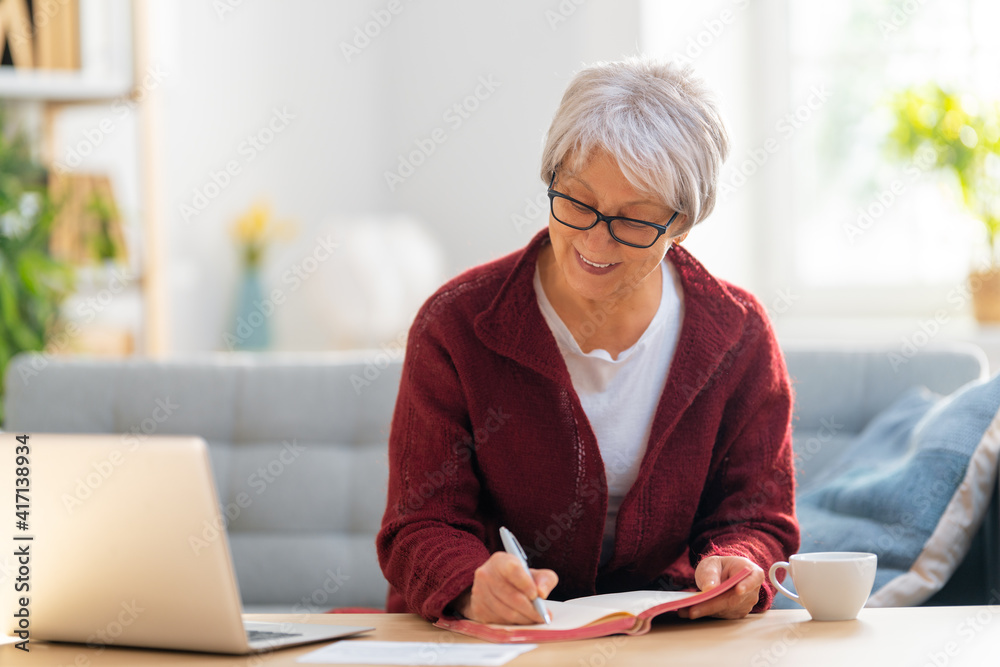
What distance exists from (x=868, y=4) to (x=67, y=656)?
299 centimetres

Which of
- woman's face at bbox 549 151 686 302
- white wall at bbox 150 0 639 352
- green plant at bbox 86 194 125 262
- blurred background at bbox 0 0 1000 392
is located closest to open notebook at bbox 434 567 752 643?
woman's face at bbox 549 151 686 302

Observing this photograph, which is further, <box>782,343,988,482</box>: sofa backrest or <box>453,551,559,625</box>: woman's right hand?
<box>782,343,988,482</box>: sofa backrest

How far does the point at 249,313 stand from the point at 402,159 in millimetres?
875

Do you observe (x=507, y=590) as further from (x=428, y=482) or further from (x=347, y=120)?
(x=347, y=120)

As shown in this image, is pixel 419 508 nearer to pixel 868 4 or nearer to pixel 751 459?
pixel 751 459

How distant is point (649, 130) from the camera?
3.66ft

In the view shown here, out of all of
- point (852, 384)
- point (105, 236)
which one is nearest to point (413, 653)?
point (852, 384)

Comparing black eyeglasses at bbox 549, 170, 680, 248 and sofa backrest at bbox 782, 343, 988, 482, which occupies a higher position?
black eyeglasses at bbox 549, 170, 680, 248

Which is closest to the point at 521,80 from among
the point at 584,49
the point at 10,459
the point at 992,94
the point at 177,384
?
the point at 584,49

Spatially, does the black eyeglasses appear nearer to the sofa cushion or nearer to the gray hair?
the gray hair

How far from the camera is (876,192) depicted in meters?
3.18

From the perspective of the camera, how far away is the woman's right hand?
0.95 m

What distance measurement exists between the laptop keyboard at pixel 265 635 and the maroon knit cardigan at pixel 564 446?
21 cm

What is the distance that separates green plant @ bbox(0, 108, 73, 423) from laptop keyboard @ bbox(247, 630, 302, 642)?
5.33ft
